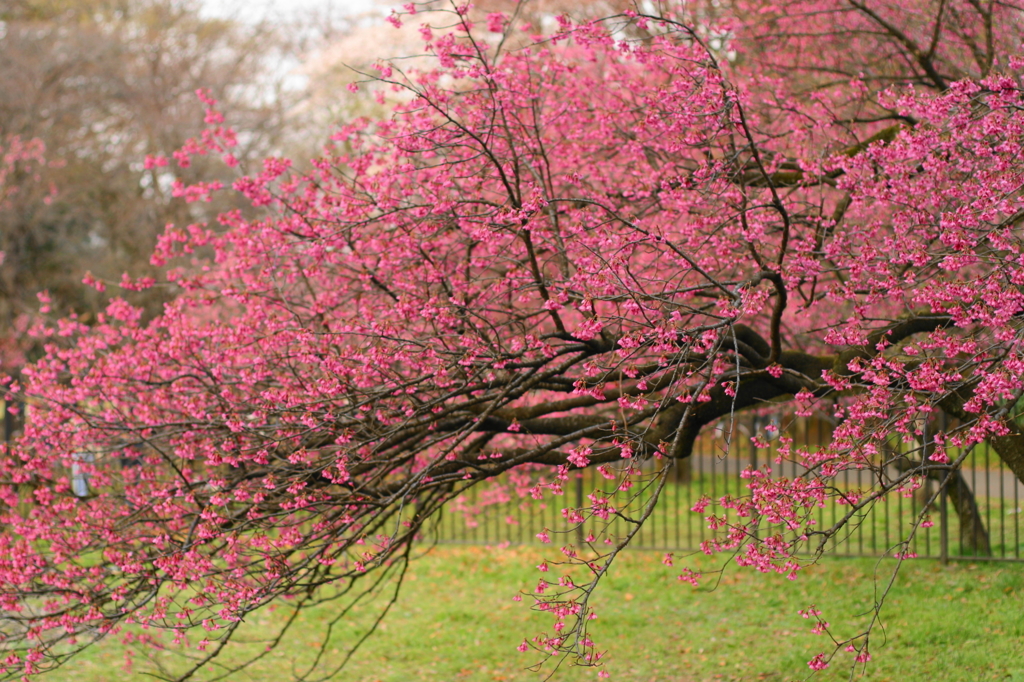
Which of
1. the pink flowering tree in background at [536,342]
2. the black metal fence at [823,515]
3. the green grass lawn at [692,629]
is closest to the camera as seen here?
the pink flowering tree in background at [536,342]

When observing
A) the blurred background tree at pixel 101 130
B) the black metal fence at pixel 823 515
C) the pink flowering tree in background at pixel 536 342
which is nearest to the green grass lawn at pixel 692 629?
the black metal fence at pixel 823 515

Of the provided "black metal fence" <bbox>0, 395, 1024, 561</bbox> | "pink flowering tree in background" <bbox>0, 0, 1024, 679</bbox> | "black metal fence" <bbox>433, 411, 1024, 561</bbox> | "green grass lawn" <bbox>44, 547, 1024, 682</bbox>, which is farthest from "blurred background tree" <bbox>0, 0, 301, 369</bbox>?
"pink flowering tree in background" <bbox>0, 0, 1024, 679</bbox>

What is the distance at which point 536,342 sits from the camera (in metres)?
5.40

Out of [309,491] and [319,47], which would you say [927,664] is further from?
[319,47]

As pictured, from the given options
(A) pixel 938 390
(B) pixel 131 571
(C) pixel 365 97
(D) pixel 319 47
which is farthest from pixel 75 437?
(D) pixel 319 47

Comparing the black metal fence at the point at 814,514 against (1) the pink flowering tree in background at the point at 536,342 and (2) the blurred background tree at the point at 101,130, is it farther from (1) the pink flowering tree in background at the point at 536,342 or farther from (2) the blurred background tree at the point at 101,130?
(2) the blurred background tree at the point at 101,130

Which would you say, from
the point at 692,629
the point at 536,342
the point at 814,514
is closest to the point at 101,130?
the point at 814,514

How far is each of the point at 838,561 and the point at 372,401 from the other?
7.24 metres

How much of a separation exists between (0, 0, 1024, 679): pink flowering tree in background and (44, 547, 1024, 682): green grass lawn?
31.4 inches

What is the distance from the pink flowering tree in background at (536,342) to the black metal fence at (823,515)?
2675 millimetres

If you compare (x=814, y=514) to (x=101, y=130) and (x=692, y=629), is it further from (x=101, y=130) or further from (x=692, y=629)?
(x=101, y=130)

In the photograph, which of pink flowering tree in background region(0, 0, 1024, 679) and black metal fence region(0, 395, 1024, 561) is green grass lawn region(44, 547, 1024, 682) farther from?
pink flowering tree in background region(0, 0, 1024, 679)

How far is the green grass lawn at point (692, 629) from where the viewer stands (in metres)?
7.66

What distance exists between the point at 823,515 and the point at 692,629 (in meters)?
3.84
